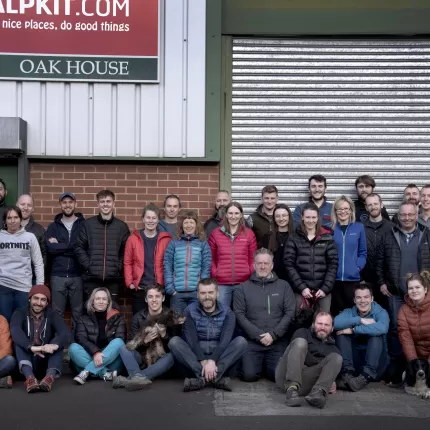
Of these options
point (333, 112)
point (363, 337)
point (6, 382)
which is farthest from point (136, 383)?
point (333, 112)

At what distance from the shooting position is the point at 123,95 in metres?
9.45

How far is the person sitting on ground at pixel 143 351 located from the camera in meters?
7.32

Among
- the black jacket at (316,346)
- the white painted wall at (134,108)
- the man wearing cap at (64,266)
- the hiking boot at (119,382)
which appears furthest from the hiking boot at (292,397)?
the white painted wall at (134,108)

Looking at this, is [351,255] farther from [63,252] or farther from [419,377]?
[63,252]

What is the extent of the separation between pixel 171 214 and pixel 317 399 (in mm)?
3108

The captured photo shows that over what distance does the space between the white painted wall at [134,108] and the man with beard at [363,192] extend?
2133mm

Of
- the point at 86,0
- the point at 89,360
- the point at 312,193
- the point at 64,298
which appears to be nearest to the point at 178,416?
the point at 89,360

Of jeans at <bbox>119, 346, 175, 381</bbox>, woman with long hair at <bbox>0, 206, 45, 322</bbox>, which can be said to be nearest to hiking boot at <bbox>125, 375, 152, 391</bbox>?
jeans at <bbox>119, 346, 175, 381</bbox>

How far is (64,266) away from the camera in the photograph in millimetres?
8570

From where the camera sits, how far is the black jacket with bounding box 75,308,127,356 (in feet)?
25.2

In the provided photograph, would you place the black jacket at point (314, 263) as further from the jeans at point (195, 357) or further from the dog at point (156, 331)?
the dog at point (156, 331)

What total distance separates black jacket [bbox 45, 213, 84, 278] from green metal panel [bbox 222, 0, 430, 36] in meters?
3.53

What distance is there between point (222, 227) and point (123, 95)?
7.97 feet

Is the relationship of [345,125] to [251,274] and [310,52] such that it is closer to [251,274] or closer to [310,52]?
[310,52]
